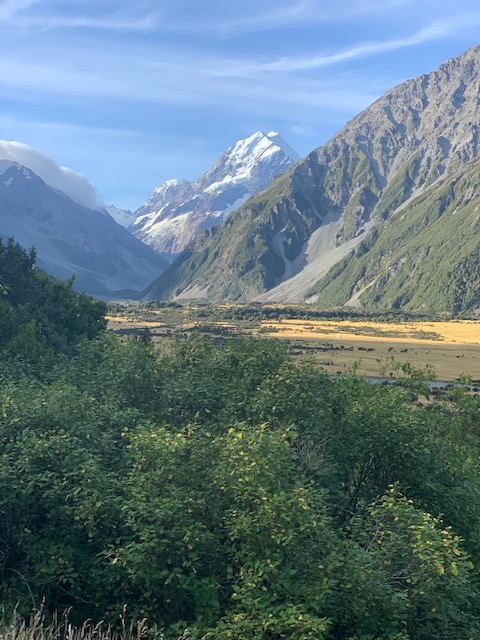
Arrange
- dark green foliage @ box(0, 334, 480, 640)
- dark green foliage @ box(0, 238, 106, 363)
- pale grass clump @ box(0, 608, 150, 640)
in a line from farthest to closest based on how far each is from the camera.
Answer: dark green foliage @ box(0, 238, 106, 363), dark green foliage @ box(0, 334, 480, 640), pale grass clump @ box(0, 608, 150, 640)

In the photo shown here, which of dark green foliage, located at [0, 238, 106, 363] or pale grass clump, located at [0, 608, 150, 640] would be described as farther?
dark green foliage, located at [0, 238, 106, 363]

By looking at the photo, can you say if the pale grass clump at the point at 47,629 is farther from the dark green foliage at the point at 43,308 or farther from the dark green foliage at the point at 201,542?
the dark green foliage at the point at 43,308

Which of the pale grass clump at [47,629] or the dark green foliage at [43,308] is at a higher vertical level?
the dark green foliage at [43,308]

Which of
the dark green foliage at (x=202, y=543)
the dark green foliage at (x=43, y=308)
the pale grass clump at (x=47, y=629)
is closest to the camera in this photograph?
the pale grass clump at (x=47, y=629)

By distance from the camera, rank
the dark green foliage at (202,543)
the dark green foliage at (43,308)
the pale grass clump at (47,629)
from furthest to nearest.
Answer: the dark green foliage at (43,308), the dark green foliage at (202,543), the pale grass clump at (47,629)

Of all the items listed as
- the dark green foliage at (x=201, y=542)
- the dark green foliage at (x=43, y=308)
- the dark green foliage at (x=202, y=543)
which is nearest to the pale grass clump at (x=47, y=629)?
the dark green foliage at (x=201, y=542)

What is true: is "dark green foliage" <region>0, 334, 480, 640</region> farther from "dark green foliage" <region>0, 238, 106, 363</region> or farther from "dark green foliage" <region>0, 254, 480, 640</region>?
"dark green foliage" <region>0, 238, 106, 363</region>

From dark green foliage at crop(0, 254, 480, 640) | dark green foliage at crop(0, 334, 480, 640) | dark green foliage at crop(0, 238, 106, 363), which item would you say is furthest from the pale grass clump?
dark green foliage at crop(0, 238, 106, 363)

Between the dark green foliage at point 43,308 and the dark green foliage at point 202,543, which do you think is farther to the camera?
the dark green foliage at point 43,308

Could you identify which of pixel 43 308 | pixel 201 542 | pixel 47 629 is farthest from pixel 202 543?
pixel 43 308

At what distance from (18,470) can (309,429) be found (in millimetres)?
14271

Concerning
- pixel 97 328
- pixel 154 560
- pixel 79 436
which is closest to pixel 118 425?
pixel 79 436

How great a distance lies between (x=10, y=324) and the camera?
192 feet

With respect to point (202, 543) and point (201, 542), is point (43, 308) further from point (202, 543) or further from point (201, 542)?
point (201, 542)
